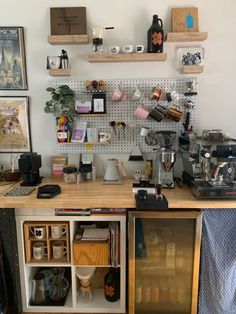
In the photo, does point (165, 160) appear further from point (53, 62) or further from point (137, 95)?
point (53, 62)

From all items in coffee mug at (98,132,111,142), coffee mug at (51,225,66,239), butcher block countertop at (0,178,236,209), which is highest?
coffee mug at (98,132,111,142)

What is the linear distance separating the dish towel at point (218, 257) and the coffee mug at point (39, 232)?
1078mm

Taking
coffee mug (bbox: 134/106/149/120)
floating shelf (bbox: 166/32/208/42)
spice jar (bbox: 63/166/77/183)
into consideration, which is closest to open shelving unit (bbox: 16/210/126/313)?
spice jar (bbox: 63/166/77/183)

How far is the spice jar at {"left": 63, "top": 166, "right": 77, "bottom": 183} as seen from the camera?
202cm

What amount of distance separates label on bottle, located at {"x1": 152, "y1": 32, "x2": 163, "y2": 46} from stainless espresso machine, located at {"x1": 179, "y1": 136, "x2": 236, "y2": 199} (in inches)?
30.2

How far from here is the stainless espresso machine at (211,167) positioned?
5.22 ft

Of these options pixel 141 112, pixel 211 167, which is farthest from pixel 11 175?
pixel 211 167

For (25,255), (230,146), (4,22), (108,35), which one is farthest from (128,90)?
(25,255)

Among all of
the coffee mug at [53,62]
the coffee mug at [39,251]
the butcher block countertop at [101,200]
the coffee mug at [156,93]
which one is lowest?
the coffee mug at [39,251]

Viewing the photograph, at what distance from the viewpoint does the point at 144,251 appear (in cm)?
175

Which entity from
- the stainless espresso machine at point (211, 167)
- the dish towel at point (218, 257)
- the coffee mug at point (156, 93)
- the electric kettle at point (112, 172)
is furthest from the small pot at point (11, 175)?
the dish towel at point (218, 257)

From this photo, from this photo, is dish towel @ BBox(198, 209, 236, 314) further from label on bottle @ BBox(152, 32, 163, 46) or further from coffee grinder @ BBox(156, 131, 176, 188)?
label on bottle @ BBox(152, 32, 163, 46)

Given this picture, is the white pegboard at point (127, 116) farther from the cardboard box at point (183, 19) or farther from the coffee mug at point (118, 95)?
the cardboard box at point (183, 19)

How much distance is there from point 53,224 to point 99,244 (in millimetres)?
346
